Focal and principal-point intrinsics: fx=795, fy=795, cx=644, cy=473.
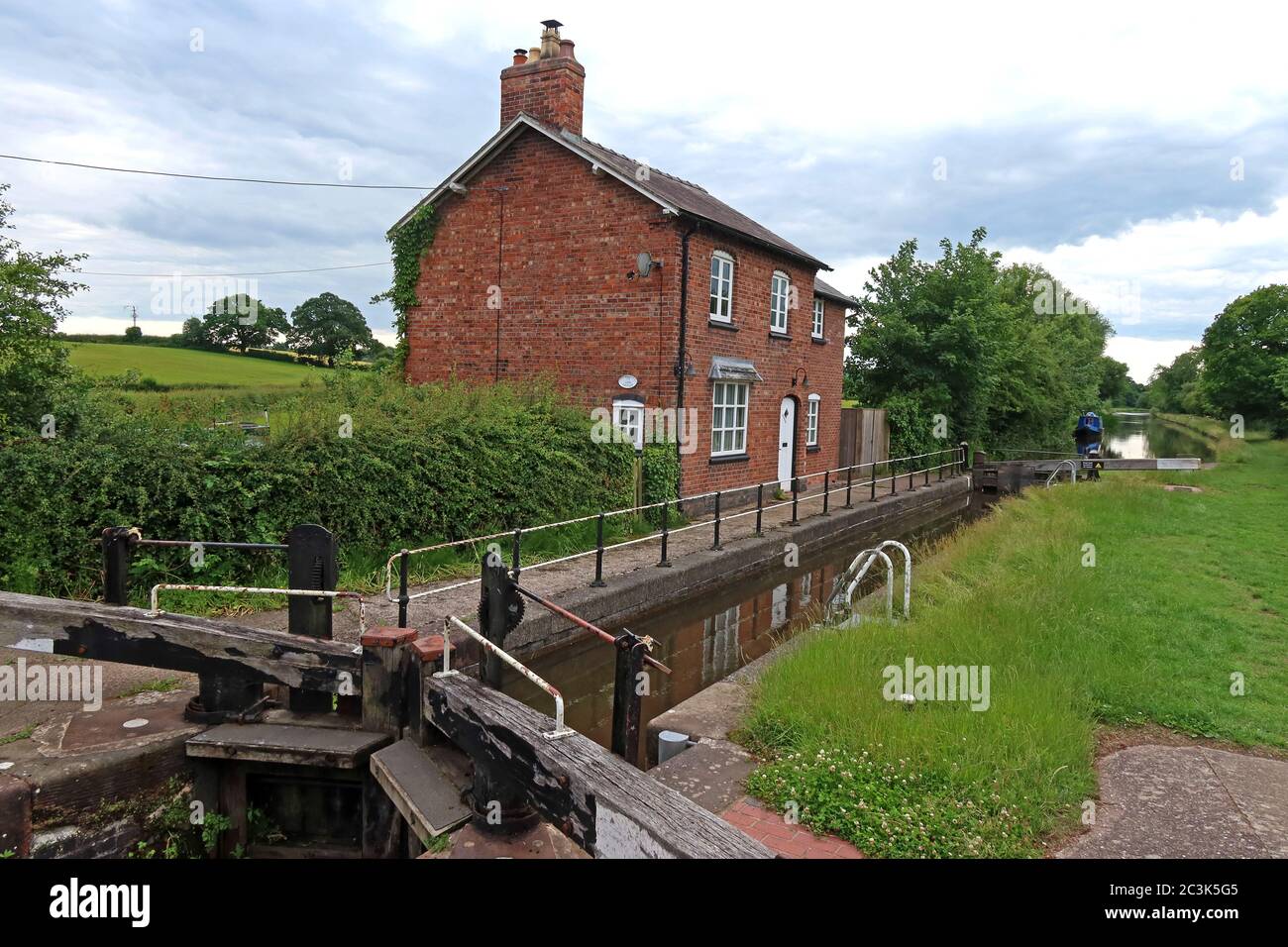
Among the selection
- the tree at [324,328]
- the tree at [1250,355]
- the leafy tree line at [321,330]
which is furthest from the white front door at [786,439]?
the tree at [324,328]

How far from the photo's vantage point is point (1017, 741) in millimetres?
4938

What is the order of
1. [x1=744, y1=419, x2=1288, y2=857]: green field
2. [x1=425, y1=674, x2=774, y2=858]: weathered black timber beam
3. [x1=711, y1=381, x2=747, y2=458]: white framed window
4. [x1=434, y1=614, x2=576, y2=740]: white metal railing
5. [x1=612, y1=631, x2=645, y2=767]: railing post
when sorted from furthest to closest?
[x1=711, y1=381, x2=747, y2=458]: white framed window < [x1=744, y1=419, x2=1288, y2=857]: green field < [x1=612, y1=631, x2=645, y2=767]: railing post < [x1=434, y1=614, x2=576, y2=740]: white metal railing < [x1=425, y1=674, x2=774, y2=858]: weathered black timber beam

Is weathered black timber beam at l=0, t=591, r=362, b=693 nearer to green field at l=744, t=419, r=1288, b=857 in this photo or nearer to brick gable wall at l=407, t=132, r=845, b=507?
green field at l=744, t=419, r=1288, b=857

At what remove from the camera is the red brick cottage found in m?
14.9

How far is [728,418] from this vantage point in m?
16.8

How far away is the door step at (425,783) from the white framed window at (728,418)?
12.1 meters

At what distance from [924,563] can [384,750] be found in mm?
8947

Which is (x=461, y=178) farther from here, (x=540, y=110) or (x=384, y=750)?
(x=384, y=750)

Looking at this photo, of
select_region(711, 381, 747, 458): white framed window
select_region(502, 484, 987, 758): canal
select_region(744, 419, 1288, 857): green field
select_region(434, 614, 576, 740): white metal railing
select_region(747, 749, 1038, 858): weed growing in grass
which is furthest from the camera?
select_region(711, 381, 747, 458): white framed window

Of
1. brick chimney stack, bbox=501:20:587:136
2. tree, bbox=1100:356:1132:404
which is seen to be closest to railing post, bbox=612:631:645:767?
brick chimney stack, bbox=501:20:587:136

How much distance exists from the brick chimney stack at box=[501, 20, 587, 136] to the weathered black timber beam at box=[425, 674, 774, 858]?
14147 millimetres

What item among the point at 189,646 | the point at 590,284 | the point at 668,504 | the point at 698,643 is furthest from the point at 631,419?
the point at 189,646

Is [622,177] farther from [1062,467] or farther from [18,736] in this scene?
[1062,467]
